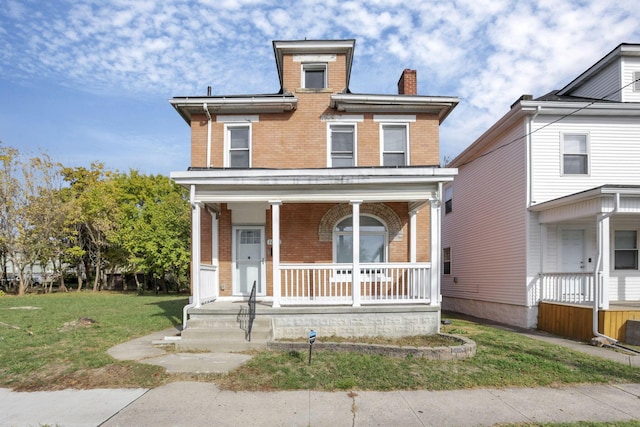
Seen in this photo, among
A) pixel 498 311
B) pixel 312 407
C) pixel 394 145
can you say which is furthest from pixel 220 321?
pixel 498 311

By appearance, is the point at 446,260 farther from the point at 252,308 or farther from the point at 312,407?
the point at 312,407

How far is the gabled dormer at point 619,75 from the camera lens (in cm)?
1222

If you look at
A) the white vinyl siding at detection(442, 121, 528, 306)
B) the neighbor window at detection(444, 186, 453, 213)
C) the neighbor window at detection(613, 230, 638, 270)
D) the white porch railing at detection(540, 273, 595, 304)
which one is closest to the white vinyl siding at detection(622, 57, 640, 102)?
the white vinyl siding at detection(442, 121, 528, 306)

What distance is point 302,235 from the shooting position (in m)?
11.1

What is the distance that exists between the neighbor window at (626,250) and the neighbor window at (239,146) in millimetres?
11625

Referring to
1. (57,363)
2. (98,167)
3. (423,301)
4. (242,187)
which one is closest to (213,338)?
(57,363)

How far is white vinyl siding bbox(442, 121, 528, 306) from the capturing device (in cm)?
1190

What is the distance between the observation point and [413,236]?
10914 millimetres

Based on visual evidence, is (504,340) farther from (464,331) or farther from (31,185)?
(31,185)

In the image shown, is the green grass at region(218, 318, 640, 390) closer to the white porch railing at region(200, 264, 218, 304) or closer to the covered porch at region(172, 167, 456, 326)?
the covered porch at region(172, 167, 456, 326)

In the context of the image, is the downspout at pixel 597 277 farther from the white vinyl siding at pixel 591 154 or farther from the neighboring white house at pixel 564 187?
the white vinyl siding at pixel 591 154

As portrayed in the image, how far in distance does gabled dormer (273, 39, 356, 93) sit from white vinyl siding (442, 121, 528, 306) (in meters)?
5.89

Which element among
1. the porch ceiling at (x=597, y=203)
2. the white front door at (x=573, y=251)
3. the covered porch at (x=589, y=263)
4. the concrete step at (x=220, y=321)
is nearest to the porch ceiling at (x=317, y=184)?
the concrete step at (x=220, y=321)

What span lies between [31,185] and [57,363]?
22.4m
